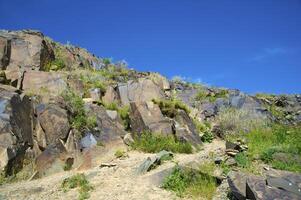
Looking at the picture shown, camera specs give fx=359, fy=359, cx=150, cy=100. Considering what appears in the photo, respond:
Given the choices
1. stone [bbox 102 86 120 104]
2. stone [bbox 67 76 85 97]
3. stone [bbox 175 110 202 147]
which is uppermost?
stone [bbox 67 76 85 97]

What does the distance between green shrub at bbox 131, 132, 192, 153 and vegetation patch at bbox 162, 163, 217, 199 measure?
270 centimetres

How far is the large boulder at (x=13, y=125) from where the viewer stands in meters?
11.0

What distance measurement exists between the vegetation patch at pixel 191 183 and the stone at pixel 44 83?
7.50 meters

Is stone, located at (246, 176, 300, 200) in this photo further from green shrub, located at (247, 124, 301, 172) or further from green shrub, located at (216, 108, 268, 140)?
green shrub, located at (216, 108, 268, 140)

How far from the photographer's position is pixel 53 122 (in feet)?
42.7

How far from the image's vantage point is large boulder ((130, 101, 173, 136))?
13805 millimetres

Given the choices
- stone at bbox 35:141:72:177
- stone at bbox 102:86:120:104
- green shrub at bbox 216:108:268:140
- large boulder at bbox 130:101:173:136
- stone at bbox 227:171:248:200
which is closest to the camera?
stone at bbox 227:171:248:200

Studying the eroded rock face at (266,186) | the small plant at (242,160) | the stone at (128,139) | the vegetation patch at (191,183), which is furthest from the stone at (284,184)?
the stone at (128,139)

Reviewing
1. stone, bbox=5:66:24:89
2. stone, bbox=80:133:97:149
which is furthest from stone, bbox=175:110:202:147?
stone, bbox=5:66:24:89

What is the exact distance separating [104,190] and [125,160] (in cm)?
233

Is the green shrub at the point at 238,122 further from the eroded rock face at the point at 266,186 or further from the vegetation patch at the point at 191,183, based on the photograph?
the eroded rock face at the point at 266,186

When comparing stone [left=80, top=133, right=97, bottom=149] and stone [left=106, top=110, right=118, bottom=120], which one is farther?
stone [left=106, top=110, right=118, bottom=120]

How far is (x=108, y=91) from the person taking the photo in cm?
1783

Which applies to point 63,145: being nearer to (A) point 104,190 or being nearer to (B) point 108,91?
(A) point 104,190
